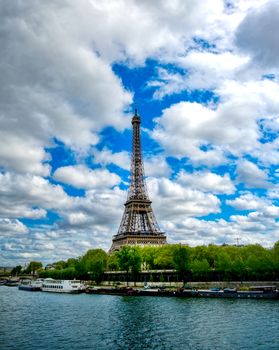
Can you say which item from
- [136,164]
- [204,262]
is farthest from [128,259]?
[136,164]

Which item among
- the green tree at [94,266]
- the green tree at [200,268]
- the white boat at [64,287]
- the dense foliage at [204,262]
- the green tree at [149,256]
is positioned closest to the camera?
the dense foliage at [204,262]

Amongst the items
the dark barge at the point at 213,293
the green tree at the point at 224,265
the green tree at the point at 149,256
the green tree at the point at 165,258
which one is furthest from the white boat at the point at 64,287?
the green tree at the point at 224,265

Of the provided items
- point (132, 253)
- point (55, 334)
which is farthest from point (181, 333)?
point (132, 253)

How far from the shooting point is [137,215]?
151000mm

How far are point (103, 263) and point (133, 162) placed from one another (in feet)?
147

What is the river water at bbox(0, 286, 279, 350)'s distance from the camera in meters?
34.2

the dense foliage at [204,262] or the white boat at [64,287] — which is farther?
the white boat at [64,287]

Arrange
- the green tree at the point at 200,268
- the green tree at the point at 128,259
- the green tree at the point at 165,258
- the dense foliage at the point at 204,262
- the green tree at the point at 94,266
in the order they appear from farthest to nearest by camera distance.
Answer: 1. the green tree at the point at 94,266
2. the green tree at the point at 165,258
3. the green tree at the point at 128,259
4. the green tree at the point at 200,268
5. the dense foliage at the point at 204,262

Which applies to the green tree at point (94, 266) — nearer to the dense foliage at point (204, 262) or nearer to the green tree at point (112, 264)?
the dense foliage at point (204, 262)

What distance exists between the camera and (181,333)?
127ft

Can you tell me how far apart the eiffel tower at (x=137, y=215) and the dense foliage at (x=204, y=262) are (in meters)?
15.6

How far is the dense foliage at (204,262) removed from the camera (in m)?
92.9

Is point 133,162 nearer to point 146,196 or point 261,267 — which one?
point 146,196

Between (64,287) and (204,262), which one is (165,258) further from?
(64,287)
